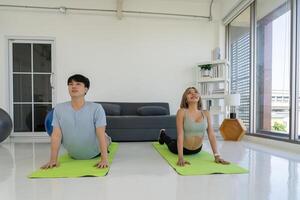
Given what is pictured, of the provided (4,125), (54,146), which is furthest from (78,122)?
(4,125)

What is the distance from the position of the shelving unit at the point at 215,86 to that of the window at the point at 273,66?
68cm

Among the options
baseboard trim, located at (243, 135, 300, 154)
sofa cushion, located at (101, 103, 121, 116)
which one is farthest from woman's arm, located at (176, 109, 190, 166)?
sofa cushion, located at (101, 103, 121, 116)

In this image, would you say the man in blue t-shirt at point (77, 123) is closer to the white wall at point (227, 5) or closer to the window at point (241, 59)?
the window at point (241, 59)

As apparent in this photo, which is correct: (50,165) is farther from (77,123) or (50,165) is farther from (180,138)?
(180,138)

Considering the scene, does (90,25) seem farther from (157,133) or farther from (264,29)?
(264,29)

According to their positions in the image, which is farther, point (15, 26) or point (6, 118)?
point (15, 26)

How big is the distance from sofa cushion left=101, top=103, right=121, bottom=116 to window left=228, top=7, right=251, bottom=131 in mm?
2642

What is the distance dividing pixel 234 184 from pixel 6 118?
370 centimetres

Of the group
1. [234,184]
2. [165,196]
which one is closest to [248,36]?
[234,184]

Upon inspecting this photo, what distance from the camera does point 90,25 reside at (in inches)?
208

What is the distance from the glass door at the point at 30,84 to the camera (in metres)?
5.13

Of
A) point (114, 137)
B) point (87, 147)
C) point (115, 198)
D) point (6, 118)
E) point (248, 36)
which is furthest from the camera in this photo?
point (248, 36)

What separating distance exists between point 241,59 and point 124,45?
2.64 m

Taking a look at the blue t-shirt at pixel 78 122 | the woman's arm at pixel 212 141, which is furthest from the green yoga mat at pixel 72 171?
the woman's arm at pixel 212 141
